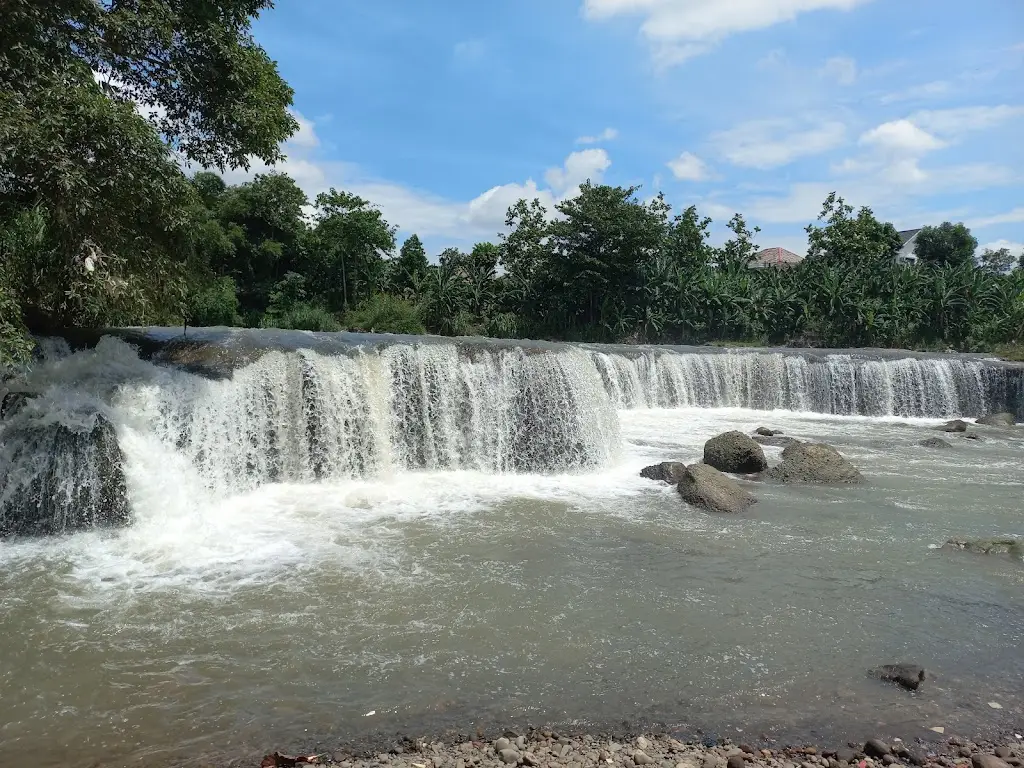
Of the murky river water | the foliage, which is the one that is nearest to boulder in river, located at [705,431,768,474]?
the murky river water

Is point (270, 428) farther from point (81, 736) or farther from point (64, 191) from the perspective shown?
point (81, 736)

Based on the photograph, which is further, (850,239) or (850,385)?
(850,239)

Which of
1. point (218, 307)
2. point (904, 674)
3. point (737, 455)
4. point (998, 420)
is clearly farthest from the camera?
point (218, 307)

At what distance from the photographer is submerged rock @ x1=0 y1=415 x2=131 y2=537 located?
7227 mm

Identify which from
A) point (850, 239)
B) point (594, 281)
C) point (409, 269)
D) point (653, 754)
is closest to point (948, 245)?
point (850, 239)

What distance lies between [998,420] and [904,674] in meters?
17.2

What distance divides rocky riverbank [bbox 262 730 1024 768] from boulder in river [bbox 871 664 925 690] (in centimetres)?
57

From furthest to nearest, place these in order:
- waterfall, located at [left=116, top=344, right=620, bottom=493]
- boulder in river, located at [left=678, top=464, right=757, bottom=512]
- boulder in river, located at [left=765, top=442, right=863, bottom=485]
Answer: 1. boulder in river, located at [left=765, top=442, right=863, bottom=485]
2. waterfall, located at [left=116, top=344, right=620, bottom=493]
3. boulder in river, located at [left=678, top=464, right=757, bottom=512]

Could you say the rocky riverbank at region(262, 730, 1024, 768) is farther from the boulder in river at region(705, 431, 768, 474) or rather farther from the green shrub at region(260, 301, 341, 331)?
the green shrub at region(260, 301, 341, 331)

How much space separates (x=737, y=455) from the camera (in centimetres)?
1083

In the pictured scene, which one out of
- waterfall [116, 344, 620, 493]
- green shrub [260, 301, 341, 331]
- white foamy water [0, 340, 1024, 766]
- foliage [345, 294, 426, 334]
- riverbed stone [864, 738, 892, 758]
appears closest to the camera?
riverbed stone [864, 738, 892, 758]

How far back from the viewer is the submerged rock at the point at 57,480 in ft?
23.7

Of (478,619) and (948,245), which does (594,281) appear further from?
(478,619)

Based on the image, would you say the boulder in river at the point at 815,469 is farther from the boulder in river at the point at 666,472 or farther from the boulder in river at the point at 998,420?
the boulder in river at the point at 998,420
